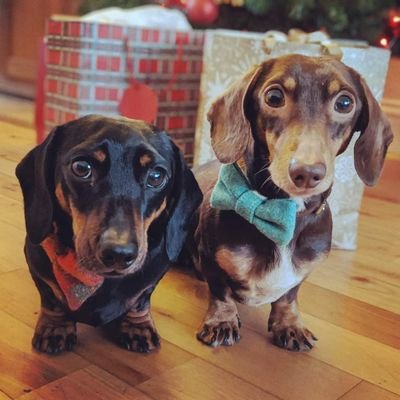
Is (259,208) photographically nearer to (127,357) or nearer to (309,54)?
(127,357)

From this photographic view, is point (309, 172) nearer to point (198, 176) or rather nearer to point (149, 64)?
point (198, 176)

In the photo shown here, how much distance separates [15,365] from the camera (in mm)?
1143

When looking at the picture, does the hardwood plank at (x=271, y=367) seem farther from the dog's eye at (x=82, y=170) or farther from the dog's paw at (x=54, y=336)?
the dog's eye at (x=82, y=170)

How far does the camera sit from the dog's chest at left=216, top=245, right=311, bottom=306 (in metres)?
1.23

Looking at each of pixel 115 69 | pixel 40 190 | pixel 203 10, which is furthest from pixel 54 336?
pixel 203 10

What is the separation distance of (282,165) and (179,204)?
22cm

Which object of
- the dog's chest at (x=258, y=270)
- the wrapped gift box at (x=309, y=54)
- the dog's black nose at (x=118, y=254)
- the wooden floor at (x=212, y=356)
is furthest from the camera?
the wrapped gift box at (x=309, y=54)

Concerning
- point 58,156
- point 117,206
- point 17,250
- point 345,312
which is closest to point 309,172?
point 117,206

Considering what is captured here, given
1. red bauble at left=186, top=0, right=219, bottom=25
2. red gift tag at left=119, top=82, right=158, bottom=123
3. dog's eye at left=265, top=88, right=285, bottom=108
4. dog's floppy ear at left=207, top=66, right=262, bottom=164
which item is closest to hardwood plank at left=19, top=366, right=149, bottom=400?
dog's floppy ear at left=207, top=66, right=262, bottom=164

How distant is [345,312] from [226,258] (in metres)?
0.42

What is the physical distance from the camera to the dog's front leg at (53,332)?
120 centimetres

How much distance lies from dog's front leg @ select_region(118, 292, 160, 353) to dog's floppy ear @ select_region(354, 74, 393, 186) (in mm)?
480

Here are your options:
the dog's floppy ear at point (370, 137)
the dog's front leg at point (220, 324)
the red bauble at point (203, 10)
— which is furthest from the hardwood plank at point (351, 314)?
the red bauble at point (203, 10)

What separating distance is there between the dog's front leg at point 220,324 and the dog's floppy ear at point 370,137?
0.37 metres
